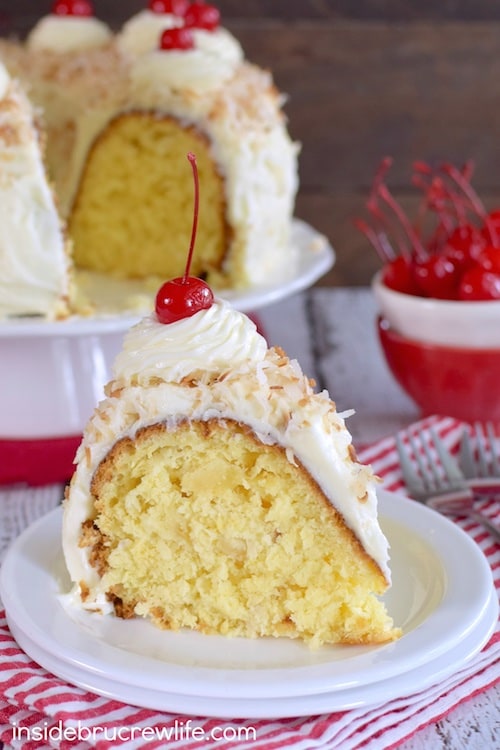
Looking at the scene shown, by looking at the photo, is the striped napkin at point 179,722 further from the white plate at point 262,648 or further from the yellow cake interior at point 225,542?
the yellow cake interior at point 225,542

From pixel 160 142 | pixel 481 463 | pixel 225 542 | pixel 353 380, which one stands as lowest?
pixel 353 380

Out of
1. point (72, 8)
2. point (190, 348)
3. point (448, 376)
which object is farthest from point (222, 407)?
point (72, 8)

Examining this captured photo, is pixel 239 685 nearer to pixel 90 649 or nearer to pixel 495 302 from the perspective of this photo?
pixel 90 649

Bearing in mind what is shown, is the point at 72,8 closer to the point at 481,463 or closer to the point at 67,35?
the point at 67,35

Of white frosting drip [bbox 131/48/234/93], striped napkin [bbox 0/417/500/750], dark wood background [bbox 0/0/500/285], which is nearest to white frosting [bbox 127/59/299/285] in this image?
white frosting drip [bbox 131/48/234/93]

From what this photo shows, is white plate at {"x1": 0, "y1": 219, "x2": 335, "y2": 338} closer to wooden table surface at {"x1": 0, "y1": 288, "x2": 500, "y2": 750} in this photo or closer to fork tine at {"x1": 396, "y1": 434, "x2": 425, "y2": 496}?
wooden table surface at {"x1": 0, "y1": 288, "x2": 500, "y2": 750}

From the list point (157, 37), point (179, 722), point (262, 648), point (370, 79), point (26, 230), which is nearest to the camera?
point (179, 722)

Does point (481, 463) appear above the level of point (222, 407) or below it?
below

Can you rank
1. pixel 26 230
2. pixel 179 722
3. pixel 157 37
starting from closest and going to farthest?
pixel 179 722, pixel 26 230, pixel 157 37
